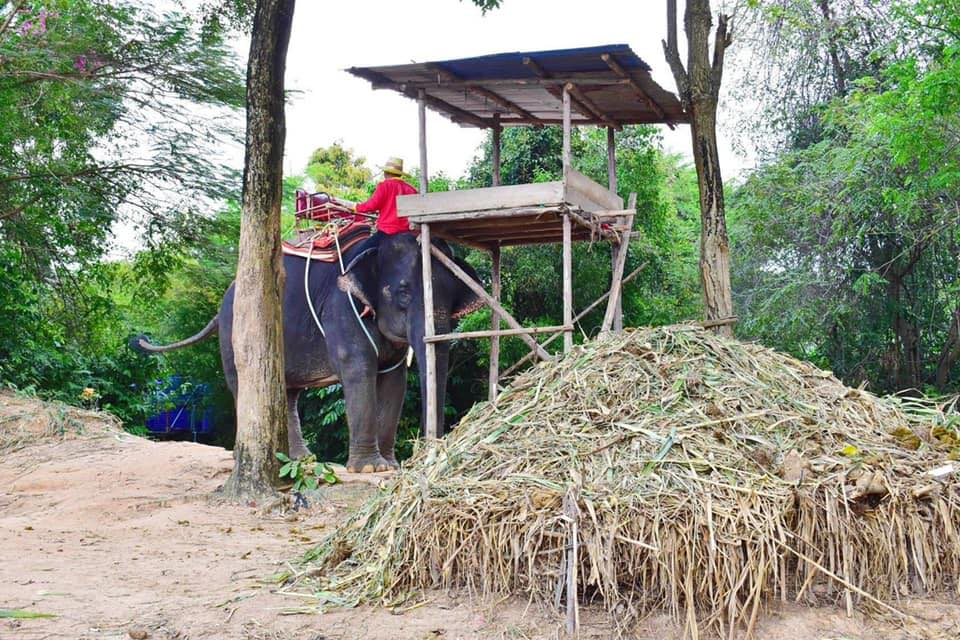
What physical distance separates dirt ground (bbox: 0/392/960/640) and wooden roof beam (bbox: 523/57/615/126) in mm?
4311

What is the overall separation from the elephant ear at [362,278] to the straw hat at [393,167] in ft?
3.06

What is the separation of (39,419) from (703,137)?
331 inches

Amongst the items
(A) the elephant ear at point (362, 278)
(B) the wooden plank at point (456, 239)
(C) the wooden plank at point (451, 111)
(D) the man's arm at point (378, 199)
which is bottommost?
(A) the elephant ear at point (362, 278)

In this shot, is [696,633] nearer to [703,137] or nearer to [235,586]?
[235,586]

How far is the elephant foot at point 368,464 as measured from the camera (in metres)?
11.2

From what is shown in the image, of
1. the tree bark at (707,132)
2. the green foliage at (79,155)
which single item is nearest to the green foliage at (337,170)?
the green foliage at (79,155)

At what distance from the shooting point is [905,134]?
1138 centimetres

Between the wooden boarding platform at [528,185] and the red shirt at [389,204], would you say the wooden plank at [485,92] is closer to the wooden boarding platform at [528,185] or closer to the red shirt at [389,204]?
the wooden boarding platform at [528,185]

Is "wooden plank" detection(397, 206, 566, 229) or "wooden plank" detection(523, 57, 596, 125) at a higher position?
"wooden plank" detection(523, 57, 596, 125)

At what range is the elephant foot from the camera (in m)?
11.2

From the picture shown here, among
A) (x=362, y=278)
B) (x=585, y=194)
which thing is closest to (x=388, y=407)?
(x=362, y=278)

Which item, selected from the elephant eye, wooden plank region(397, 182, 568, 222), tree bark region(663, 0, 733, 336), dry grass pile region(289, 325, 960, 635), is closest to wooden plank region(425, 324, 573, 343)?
the elephant eye

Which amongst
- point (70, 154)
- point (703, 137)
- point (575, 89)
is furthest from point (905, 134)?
point (70, 154)

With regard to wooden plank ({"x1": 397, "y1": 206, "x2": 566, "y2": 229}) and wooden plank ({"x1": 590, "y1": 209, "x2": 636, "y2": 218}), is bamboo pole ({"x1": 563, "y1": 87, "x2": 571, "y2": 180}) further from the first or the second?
wooden plank ({"x1": 590, "y1": 209, "x2": 636, "y2": 218})
